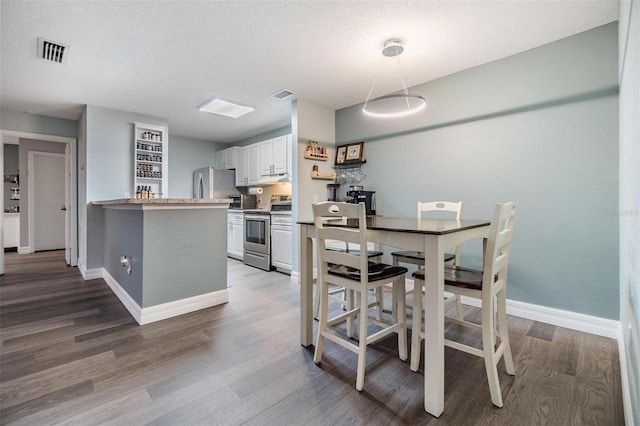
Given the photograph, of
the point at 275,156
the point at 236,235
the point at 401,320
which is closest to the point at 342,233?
the point at 401,320

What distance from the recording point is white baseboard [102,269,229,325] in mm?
2412

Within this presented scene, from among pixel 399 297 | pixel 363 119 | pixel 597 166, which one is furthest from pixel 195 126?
pixel 597 166

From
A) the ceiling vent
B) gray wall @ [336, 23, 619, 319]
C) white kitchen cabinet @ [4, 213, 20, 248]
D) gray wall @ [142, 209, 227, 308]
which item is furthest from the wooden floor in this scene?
white kitchen cabinet @ [4, 213, 20, 248]

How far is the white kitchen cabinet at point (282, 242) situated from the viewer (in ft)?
13.1

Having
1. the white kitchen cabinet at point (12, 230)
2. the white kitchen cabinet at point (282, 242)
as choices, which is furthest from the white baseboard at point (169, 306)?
the white kitchen cabinet at point (12, 230)

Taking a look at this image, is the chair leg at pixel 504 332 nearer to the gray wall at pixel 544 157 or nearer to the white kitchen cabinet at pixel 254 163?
the gray wall at pixel 544 157

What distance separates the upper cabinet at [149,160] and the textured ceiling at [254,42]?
759mm

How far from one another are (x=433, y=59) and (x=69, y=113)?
4964mm

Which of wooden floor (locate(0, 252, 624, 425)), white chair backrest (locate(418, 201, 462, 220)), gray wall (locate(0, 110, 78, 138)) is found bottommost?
wooden floor (locate(0, 252, 624, 425))

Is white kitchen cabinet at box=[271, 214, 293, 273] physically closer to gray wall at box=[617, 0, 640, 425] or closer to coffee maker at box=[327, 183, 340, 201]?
coffee maker at box=[327, 183, 340, 201]

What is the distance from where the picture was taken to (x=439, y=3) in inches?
76.5

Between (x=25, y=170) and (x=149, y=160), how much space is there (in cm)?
376

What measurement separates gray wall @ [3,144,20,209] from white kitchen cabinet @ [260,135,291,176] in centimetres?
571

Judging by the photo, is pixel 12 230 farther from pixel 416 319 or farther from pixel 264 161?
pixel 416 319
